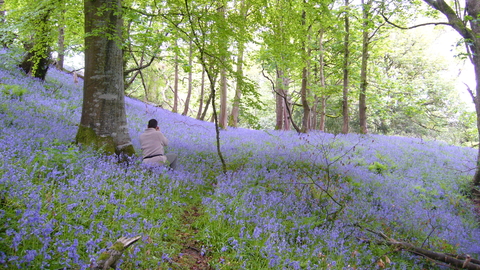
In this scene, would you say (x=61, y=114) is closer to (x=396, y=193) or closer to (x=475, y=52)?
(x=396, y=193)

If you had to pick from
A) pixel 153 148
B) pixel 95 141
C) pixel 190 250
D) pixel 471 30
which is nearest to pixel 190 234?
pixel 190 250

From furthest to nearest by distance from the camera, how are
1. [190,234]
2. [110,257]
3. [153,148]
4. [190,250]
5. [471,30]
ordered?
[471,30] → [153,148] → [190,234] → [190,250] → [110,257]

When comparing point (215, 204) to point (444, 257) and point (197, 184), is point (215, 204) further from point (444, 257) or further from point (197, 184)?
point (444, 257)

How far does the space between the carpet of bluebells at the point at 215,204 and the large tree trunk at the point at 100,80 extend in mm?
562

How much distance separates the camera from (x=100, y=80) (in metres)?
6.09

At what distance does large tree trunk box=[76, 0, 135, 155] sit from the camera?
19.7ft

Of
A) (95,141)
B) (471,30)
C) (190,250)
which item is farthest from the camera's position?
(471,30)

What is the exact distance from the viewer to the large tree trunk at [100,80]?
6.02 m

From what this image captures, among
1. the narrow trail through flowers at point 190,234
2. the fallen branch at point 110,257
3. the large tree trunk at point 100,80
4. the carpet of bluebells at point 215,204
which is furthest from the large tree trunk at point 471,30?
the fallen branch at point 110,257

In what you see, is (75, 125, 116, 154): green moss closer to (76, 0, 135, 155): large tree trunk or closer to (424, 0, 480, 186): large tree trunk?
(76, 0, 135, 155): large tree trunk

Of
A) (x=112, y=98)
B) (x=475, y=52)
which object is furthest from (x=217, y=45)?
(x=475, y=52)

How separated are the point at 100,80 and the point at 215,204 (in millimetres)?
3898

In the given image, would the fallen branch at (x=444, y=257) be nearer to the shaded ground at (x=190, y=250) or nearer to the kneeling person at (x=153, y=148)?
the shaded ground at (x=190, y=250)

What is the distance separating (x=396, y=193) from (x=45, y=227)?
769cm
